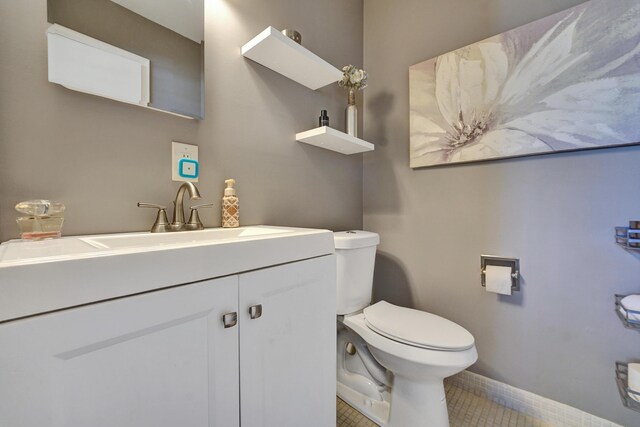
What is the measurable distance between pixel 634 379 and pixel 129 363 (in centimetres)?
156

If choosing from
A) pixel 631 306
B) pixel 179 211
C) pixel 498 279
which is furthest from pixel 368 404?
pixel 179 211

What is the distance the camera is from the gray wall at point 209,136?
661 millimetres

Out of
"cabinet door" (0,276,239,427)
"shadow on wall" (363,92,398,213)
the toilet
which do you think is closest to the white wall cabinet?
"cabinet door" (0,276,239,427)

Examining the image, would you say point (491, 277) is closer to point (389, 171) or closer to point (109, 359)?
point (389, 171)

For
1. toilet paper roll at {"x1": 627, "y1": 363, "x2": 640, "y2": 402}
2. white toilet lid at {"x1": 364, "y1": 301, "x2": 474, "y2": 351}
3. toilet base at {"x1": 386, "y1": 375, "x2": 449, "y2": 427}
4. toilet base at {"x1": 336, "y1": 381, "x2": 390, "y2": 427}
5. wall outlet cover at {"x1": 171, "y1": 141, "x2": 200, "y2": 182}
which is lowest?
toilet base at {"x1": 336, "y1": 381, "x2": 390, "y2": 427}

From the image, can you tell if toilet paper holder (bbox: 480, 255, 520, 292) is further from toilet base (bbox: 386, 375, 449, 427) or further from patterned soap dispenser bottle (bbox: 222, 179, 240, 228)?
patterned soap dispenser bottle (bbox: 222, 179, 240, 228)

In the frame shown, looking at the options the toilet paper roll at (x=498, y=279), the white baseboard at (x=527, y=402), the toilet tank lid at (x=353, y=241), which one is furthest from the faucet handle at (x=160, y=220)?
the white baseboard at (x=527, y=402)

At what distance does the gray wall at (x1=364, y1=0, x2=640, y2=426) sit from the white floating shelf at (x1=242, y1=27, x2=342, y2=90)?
1.87ft

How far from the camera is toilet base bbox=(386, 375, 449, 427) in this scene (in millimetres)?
Answer: 996

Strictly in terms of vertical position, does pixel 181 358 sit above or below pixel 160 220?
below

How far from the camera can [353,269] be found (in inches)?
48.6

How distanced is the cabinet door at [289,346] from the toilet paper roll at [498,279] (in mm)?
875

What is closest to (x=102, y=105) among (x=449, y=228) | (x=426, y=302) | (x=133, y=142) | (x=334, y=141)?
(x=133, y=142)

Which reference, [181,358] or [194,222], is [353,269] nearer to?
[194,222]
